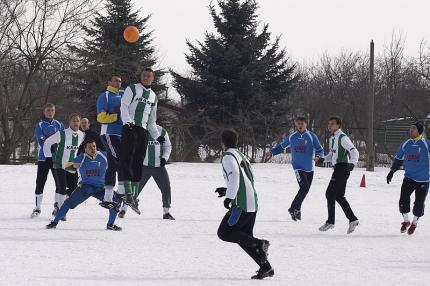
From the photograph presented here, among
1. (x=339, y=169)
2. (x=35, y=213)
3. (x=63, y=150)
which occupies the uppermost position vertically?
(x=63, y=150)

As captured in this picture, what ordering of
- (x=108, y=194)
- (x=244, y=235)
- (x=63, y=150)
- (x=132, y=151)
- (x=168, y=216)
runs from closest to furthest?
(x=244, y=235) → (x=132, y=151) → (x=108, y=194) → (x=63, y=150) → (x=168, y=216)

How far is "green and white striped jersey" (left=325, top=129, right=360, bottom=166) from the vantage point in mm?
11289

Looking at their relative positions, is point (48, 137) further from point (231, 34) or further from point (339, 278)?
point (231, 34)

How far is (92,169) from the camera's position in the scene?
10.8m

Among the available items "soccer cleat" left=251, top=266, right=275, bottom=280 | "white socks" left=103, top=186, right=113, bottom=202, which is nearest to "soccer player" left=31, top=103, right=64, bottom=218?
"white socks" left=103, top=186, right=113, bottom=202

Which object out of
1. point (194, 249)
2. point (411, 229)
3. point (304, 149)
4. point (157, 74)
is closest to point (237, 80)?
point (157, 74)

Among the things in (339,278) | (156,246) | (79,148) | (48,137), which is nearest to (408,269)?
(339,278)

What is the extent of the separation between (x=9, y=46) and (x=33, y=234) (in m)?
24.4

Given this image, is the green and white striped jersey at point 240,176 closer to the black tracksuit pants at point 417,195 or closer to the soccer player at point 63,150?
the black tracksuit pants at point 417,195

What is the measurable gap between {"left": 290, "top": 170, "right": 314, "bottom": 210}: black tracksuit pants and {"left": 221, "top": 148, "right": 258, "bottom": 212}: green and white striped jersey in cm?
557

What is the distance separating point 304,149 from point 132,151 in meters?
4.35

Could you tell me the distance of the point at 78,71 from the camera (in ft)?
110

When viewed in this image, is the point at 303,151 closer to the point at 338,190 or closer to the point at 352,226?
the point at 338,190

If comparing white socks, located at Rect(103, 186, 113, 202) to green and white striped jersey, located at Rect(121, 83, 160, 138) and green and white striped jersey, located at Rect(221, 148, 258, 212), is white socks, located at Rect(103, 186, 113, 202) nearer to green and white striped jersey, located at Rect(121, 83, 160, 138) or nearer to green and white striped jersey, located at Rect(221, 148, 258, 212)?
green and white striped jersey, located at Rect(121, 83, 160, 138)
